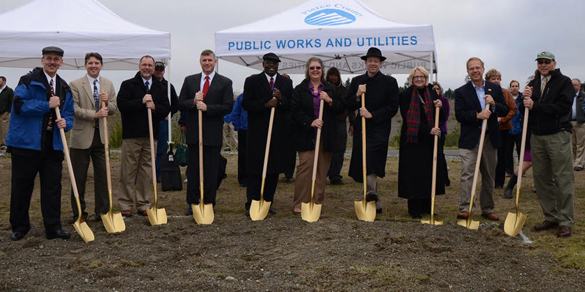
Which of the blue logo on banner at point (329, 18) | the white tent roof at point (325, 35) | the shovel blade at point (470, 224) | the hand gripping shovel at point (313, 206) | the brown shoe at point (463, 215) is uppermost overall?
the blue logo on banner at point (329, 18)

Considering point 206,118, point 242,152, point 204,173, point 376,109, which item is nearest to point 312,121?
point 376,109

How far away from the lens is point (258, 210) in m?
6.66

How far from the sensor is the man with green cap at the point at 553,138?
598 cm

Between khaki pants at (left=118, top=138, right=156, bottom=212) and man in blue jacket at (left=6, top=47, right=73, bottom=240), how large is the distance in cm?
111

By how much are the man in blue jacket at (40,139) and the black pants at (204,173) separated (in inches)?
60.0

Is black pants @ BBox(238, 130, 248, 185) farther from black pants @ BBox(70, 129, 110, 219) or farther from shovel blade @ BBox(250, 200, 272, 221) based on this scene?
black pants @ BBox(70, 129, 110, 219)

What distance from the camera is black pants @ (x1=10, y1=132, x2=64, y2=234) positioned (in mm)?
5648

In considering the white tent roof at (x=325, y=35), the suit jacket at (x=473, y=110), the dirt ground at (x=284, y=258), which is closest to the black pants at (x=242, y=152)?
the white tent roof at (x=325, y=35)

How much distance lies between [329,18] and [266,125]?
151 inches

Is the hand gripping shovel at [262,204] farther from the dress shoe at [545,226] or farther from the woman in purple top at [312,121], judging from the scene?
the dress shoe at [545,226]

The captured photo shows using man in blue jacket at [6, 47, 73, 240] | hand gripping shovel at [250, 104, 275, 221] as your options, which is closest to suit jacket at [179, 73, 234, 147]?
hand gripping shovel at [250, 104, 275, 221]

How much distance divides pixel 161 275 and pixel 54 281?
29.9 inches

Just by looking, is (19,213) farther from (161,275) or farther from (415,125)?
(415,125)

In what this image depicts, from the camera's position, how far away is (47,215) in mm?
5703
